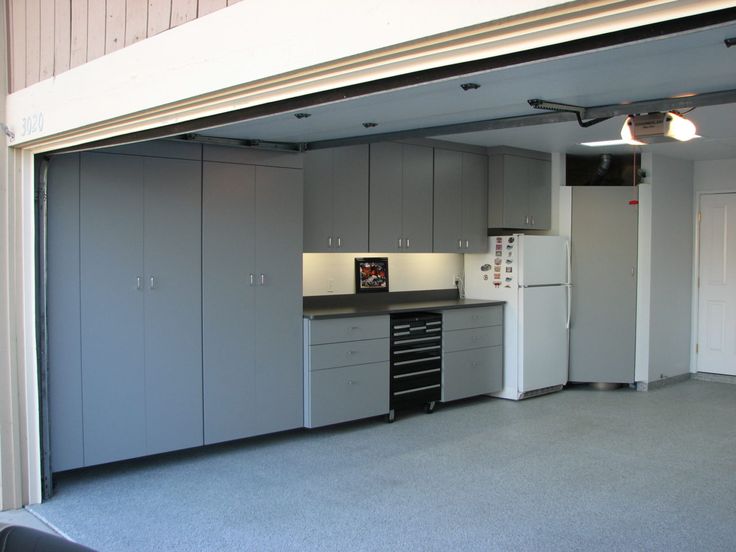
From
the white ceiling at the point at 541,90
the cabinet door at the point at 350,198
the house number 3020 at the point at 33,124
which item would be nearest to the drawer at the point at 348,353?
the cabinet door at the point at 350,198

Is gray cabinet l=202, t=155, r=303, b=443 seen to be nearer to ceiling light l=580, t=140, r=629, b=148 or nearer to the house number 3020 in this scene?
the house number 3020

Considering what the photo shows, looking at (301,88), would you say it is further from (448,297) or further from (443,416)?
(448,297)

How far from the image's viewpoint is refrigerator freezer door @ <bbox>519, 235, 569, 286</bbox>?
6391 mm

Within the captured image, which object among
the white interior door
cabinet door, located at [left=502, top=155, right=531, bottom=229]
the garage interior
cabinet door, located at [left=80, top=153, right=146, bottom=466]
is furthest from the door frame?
cabinet door, located at [left=80, top=153, right=146, bottom=466]

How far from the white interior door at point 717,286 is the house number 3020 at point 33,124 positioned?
6773 mm

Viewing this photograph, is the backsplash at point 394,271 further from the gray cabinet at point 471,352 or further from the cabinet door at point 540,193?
the cabinet door at point 540,193

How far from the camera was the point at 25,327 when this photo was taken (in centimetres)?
Answer: 375

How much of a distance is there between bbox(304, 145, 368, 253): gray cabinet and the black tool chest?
76 cm

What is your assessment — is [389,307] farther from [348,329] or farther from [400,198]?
[400,198]

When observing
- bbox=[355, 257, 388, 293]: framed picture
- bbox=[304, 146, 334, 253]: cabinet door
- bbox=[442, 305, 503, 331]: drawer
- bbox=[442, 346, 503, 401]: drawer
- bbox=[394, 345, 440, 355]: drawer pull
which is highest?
bbox=[304, 146, 334, 253]: cabinet door

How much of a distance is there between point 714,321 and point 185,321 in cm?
587

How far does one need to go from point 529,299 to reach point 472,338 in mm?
727

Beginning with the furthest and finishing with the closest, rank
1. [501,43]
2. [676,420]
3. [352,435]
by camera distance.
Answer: [676,420] < [352,435] < [501,43]

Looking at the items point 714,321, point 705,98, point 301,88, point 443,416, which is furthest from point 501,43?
point 714,321
